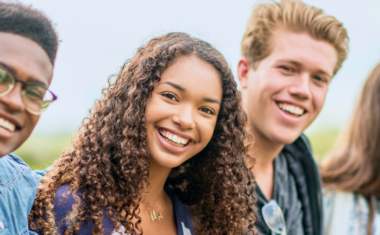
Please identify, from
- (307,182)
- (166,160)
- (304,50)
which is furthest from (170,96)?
(307,182)

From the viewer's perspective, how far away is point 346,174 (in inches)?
141

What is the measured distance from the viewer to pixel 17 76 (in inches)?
47.6

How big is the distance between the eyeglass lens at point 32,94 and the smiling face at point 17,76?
0.05ft

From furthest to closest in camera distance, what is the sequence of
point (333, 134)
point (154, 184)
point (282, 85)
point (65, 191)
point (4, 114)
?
point (333, 134) → point (282, 85) → point (154, 184) → point (65, 191) → point (4, 114)

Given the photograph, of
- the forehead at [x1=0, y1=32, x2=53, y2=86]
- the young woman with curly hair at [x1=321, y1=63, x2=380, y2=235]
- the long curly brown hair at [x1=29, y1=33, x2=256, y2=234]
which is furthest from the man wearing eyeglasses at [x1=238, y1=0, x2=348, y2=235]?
the forehead at [x1=0, y1=32, x2=53, y2=86]

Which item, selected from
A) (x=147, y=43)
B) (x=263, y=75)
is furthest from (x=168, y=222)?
(x=263, y=75)

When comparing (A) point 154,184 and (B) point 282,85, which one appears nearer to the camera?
(A) point 154,184

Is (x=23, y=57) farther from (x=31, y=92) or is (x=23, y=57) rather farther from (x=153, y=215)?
(x=153, y=215)

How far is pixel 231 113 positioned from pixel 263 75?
0.83 m

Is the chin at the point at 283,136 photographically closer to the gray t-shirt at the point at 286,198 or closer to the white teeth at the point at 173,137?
the gray t-shirt at the point at 286,198

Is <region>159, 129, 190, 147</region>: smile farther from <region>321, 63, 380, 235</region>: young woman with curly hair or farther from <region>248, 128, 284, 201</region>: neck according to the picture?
<region>321, 63, 380, 235</region>: young woman with curly hair

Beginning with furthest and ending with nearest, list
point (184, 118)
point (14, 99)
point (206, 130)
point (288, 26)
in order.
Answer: point (288, 26) < point (206, 130) < point (184, 118) < point (14, 99)

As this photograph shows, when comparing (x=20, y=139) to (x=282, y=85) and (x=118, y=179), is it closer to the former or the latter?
(x=118, y=179)

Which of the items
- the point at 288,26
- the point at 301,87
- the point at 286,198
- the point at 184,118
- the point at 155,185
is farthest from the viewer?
the point at 286,198
